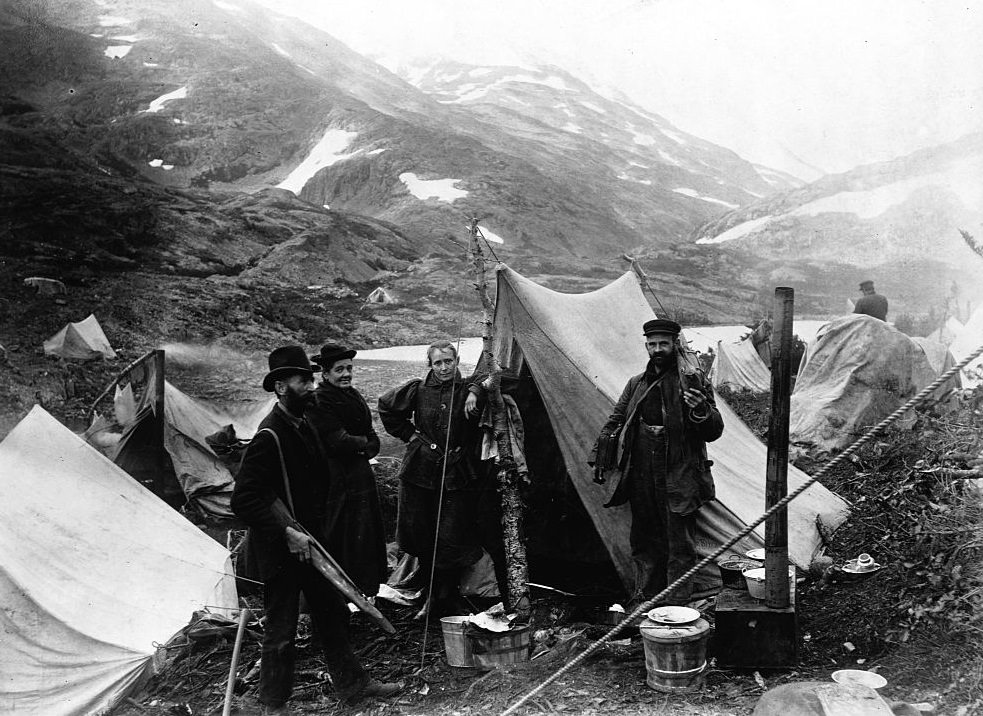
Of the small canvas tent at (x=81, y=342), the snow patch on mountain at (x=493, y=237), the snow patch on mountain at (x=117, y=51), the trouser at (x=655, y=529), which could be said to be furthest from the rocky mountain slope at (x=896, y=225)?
the snow patch on mountain at (x=117, y=51)

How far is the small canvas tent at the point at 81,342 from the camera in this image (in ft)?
→ 21.0

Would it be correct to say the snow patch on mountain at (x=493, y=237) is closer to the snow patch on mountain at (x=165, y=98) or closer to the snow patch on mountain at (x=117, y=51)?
the snow patch on mountain at (x=165, y=98)

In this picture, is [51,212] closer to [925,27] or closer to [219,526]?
[219,526]

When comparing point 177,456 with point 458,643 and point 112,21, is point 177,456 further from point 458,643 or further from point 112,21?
point 112,21

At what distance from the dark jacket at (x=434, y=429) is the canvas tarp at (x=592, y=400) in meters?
0.56

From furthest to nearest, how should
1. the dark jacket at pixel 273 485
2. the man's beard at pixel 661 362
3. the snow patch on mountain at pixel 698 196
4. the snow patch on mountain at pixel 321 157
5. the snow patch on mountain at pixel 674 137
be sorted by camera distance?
the snow patch on mountain at pixel 698 196 → the snow patch on mountain at pixel 674 137 → the snow patch on mountain at pixel 321 157 → the man's beard at pixel 661 362 → the dark jacket at pixel 273 485

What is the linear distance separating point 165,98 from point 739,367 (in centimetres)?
823

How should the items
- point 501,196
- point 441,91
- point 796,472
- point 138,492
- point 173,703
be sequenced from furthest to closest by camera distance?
point 441,91
point 501,196
point 796,472
point 138,492
point 173,703

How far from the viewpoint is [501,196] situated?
10.8 meters

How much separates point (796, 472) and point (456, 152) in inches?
296

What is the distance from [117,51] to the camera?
7977 mm

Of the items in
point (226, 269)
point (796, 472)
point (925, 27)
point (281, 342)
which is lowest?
point (796, 472)

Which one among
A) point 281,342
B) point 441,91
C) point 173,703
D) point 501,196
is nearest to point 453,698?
point 173,703

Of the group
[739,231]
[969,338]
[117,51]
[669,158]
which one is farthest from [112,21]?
[969,338]
